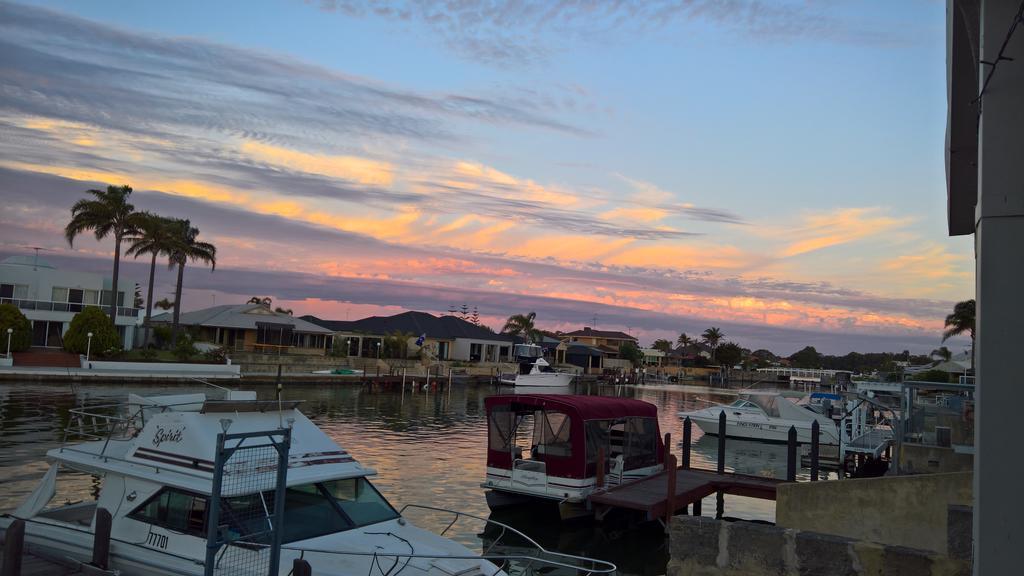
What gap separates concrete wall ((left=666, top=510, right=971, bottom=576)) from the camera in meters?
6.32

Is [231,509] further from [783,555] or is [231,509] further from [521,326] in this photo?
[521,326]

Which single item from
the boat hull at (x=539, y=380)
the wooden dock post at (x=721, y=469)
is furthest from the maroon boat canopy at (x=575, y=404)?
the boat hull at (x=539, y=380)

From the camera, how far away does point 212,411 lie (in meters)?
12.3

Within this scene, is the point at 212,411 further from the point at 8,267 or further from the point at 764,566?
the point at 8,267

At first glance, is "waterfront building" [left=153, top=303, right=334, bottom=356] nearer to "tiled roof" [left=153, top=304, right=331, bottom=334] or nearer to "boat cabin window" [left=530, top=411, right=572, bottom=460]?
"tiled roof" [left=153, top=304, right=331, bottom=334]

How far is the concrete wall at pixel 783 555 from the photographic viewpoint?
6.32 m

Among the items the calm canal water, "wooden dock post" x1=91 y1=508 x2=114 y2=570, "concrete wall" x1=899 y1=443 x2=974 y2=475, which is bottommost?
the calm canal water

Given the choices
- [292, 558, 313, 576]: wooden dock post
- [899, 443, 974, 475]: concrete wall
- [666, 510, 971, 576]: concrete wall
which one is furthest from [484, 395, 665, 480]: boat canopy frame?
[666, 510, 971, 576]: concrete wall

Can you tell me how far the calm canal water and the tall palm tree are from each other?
18862 mm

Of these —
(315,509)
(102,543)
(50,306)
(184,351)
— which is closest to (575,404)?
(315,509)

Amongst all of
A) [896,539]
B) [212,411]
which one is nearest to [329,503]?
[212,411]

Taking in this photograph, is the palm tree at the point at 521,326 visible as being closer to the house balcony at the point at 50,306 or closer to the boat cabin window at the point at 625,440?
the house balcony at the point at 50,306

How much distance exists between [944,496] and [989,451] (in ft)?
24.7

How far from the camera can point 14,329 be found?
55281mm
